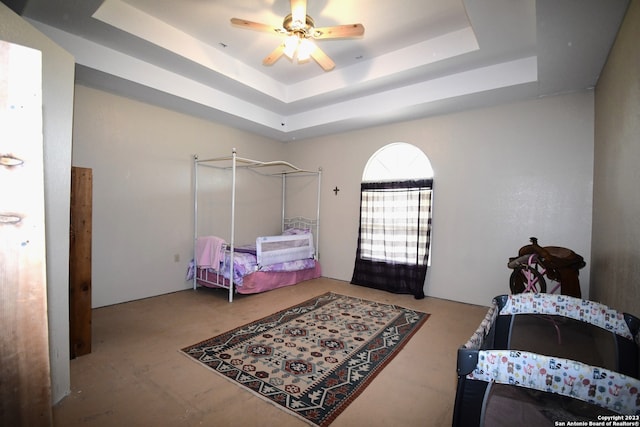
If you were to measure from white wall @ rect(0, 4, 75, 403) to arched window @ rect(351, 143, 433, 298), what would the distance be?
3612mm

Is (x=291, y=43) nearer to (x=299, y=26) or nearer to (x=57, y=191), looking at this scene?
(x=299, y=26)

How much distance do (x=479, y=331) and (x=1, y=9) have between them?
8.31 feet

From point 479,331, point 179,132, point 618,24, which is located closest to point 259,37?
point 179,132

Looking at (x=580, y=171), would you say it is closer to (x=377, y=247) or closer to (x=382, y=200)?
(x=382, y=200)

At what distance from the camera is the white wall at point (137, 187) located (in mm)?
3273

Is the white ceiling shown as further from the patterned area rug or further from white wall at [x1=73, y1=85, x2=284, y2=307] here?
the patterned area rug

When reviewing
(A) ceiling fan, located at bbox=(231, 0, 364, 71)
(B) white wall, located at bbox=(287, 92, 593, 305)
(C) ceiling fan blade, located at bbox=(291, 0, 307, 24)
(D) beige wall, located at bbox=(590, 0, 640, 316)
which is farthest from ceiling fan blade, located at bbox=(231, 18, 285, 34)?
(B) white wall, located at bbox=(287, 92, 593, 305)

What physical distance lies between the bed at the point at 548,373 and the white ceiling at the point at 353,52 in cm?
190

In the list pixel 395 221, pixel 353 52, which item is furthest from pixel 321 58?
pixel 395 221

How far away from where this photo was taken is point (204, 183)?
434 centimetres

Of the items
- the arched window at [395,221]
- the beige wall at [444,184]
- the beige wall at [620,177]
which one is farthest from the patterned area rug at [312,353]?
the beige wall at [620,177]

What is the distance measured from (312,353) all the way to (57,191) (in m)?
2.10

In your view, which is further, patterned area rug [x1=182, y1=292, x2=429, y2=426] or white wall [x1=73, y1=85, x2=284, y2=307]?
white wall [x1=73, y1=85, x2=284, y2=307]

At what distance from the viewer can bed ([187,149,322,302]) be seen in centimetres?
377
